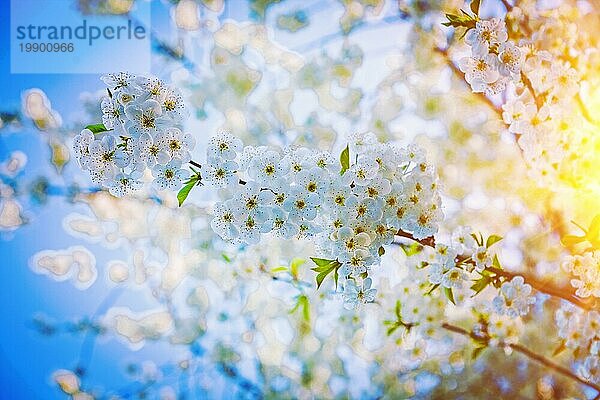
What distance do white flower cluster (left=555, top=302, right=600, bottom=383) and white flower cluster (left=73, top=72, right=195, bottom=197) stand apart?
Result: 3.14 feet

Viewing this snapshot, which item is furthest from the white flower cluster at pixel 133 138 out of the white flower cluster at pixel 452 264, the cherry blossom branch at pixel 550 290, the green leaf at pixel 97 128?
the white flower cluster at pixel 452 264

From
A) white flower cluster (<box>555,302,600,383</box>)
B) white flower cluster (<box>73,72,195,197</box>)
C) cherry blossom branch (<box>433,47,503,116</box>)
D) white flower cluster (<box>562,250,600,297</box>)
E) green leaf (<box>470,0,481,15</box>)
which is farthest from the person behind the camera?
cherry blossom branch (<box>433,47,503,116</box>)

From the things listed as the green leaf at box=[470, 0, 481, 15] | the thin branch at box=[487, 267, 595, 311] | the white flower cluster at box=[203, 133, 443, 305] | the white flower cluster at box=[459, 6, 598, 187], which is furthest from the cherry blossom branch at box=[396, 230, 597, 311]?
the green leaf at box=[470, 0, 481, 15]

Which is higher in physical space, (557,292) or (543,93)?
(543,93)

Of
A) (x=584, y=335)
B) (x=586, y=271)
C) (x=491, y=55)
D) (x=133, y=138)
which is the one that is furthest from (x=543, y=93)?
(x=133, y=138)

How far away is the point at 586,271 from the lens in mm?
1122

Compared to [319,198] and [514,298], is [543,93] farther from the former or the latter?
[319,198]

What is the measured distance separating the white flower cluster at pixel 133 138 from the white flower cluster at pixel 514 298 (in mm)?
715

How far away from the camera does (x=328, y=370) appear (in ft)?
5.08

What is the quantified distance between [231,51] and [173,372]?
84 centimetres

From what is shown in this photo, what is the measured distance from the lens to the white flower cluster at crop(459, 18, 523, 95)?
1013mm

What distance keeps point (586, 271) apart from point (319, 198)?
2.00ft

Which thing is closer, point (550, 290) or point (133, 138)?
point (133, 138)

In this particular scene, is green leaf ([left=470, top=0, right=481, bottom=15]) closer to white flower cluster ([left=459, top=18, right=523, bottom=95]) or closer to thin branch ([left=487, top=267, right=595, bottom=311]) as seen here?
white flower cluster ([left=459, top=18, right=523, bottom=95])
